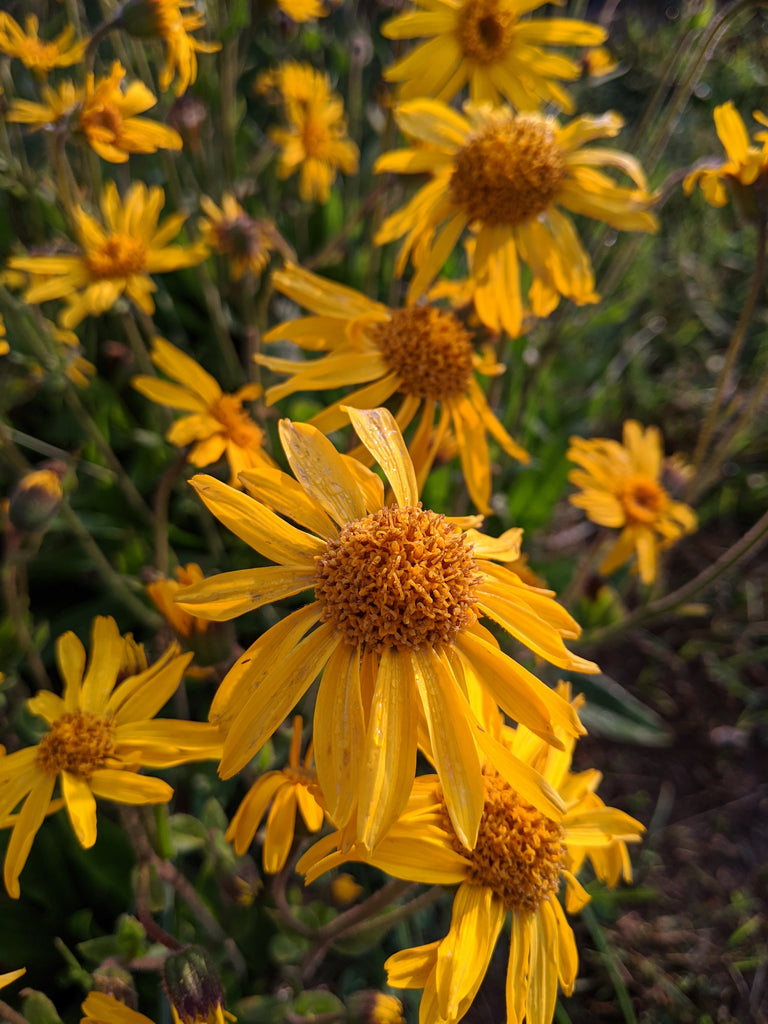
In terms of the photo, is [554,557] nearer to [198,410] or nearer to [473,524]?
[198,410]

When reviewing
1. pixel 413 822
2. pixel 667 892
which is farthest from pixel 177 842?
pixel 667 892

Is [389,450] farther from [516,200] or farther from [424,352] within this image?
[516,200]

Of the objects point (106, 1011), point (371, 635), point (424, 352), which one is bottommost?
point (106, 1011)

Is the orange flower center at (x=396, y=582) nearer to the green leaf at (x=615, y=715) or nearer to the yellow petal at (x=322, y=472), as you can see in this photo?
the yellow petal at (x=322, y=472)

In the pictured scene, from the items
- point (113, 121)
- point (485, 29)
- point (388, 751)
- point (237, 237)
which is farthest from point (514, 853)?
point (485, 29)

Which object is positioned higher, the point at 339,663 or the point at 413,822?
the point at 339,663

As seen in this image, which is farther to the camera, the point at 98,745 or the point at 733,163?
the point at 733,163
